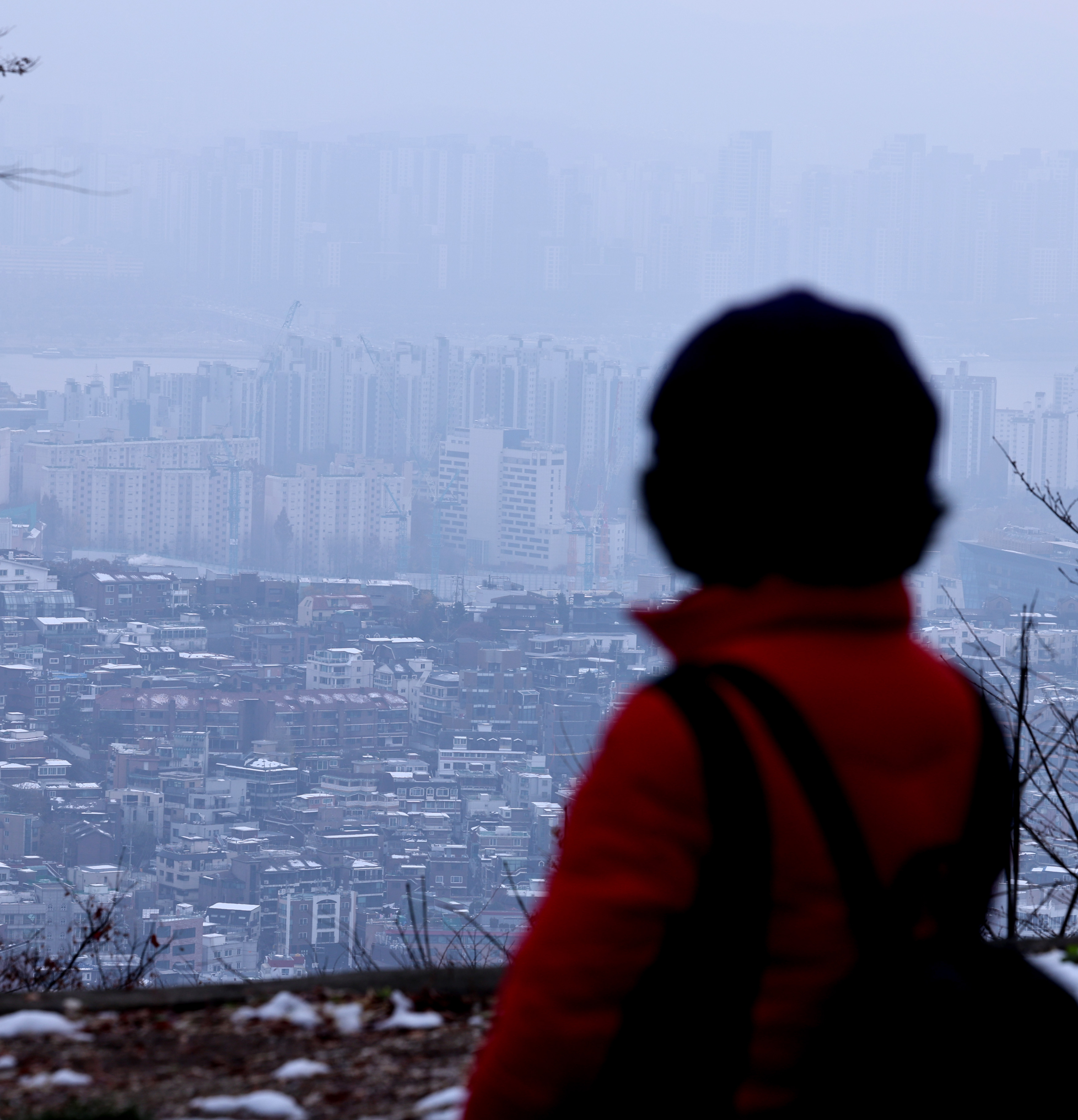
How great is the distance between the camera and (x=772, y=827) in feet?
3.48

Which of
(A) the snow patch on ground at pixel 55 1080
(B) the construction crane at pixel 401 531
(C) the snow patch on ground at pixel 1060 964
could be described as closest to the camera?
(A) the snow patch on ground at pixel 55 1080

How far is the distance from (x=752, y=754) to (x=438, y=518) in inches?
3076

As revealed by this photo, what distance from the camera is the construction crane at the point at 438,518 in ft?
247

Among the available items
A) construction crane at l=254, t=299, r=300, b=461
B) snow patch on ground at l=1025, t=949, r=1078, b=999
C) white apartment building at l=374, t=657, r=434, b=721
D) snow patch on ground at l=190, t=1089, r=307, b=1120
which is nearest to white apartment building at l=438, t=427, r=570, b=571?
construction crane at l=254, t=299, r=300, b=461

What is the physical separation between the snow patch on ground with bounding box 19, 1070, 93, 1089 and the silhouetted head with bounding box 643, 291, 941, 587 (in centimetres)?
260

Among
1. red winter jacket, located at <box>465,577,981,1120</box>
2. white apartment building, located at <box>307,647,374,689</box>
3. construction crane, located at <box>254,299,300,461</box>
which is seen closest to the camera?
red winter jacket, located at <box>465,577,981,1120</box>

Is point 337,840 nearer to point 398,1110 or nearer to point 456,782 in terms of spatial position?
point 456,782

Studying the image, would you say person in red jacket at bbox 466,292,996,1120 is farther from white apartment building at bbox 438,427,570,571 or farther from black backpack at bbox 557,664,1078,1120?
white apartment building at bbox 438,427,570,571

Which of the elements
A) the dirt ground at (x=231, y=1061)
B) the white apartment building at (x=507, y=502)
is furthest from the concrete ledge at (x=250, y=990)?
the white apartment building at (x=507, y=502)

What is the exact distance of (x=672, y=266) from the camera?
12025cm

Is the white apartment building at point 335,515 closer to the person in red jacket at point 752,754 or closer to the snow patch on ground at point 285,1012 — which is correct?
the snow patch on ground at point 285,1012

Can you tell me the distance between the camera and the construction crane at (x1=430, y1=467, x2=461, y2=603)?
75375 millimetres

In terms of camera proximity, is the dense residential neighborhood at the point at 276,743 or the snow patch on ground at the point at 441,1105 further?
the dense residential neighborhood at the point at 276,743

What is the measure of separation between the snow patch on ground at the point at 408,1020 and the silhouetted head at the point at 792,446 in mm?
2692
